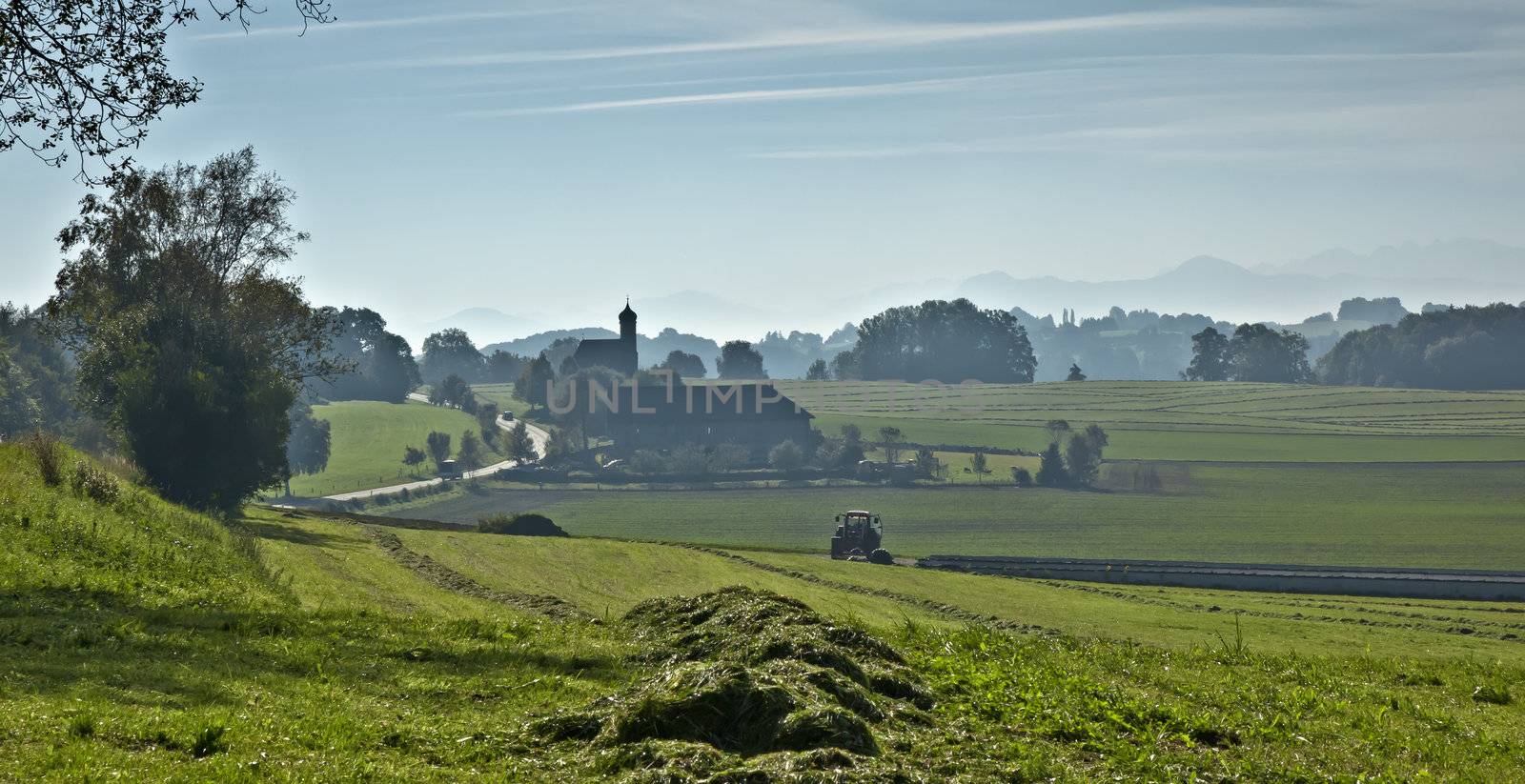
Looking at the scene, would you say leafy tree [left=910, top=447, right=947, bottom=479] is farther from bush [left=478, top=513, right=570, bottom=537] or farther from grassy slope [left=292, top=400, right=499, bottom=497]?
bush [left=478, top=513, right=570, bottom=537]

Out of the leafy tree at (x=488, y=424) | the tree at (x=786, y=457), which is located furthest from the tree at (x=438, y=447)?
the tree at (x=786, y=457)

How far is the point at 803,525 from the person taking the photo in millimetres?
93875

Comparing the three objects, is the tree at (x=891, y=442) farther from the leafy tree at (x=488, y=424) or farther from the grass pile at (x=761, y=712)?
the grass pile at (x=761, y=712)

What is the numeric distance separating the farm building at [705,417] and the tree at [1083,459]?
34118mm

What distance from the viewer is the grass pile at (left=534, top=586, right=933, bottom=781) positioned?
9312 mm

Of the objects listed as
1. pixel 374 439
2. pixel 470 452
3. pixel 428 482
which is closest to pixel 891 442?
pixel 470 452

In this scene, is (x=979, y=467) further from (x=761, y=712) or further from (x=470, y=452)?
(x=761, y=712)

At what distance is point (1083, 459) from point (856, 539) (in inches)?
2379

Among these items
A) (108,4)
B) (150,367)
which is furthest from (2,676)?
(150,367)

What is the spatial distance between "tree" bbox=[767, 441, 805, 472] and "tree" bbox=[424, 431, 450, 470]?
36566mm

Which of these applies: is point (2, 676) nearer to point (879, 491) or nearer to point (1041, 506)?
point (1041, 506)

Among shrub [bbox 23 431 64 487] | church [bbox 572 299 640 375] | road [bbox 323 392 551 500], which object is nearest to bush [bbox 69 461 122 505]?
shrub [bbox 23 431 64 487]

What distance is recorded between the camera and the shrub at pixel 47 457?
958 inches

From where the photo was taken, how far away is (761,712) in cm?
1018
